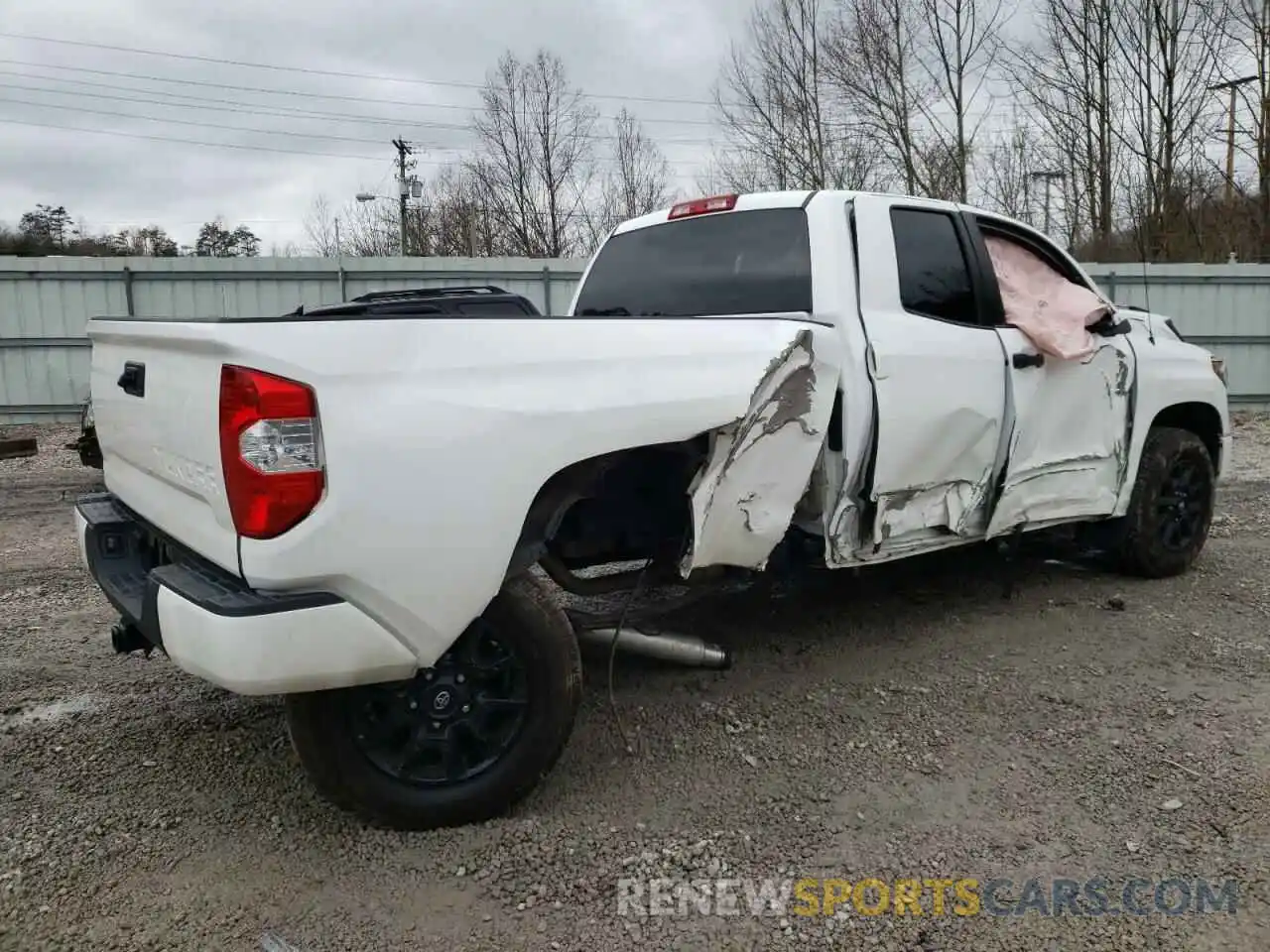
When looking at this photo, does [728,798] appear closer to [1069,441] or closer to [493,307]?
[1069,441]

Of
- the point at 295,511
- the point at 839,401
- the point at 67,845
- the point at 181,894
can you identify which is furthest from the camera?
the point at 839,401

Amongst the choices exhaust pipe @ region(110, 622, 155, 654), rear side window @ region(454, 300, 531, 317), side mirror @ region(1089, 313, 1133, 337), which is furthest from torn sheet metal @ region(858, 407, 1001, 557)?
exhaust pipe @ region(110, 622, 155, 654)

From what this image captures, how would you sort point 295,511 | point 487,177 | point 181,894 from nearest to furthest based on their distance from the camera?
point 295,511, point 181,894, point 487,177

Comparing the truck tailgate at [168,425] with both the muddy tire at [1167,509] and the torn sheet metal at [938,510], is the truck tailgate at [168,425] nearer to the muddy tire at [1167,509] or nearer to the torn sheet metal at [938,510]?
the torn sheet metal at [938,510]

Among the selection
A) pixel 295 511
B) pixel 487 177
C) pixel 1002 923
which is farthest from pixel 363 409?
pixel 487 177

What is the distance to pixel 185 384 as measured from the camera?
2500 millimetres

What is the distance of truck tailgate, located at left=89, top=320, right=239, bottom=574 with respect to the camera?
2.38 meters

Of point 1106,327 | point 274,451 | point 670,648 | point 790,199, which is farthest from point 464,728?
point 1106,327

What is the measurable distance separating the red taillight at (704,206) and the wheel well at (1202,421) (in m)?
2.73

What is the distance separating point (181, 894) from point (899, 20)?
21.4 m

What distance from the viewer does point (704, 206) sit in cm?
411

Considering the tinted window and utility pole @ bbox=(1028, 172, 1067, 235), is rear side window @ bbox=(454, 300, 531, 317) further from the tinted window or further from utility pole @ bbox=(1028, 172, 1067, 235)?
utility pole @ bbox=(1028, 172, 1067, 235)

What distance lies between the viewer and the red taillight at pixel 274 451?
2236 mm

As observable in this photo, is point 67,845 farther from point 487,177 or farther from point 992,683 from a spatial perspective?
point 487,177
